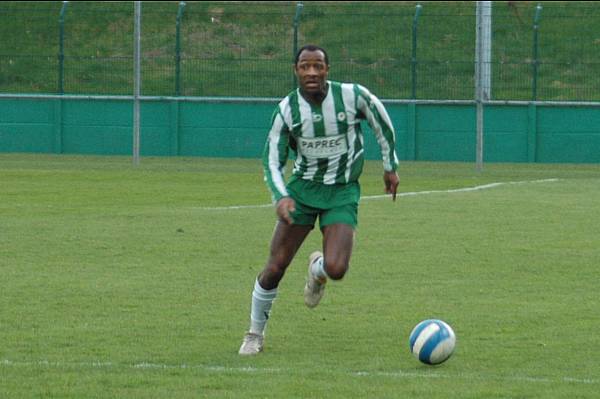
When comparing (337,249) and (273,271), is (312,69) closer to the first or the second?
(337,249)

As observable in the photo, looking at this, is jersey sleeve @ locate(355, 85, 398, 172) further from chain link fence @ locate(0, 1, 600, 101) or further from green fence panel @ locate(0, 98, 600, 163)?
chain link fence @ locate(0, 1, 600, 101)

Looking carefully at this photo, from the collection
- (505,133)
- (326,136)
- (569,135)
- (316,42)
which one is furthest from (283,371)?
(316,42)

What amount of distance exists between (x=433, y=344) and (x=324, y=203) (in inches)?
47.4

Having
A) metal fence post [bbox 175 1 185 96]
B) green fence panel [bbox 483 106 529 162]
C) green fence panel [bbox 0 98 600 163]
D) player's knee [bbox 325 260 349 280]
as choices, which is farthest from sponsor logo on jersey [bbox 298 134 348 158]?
metal fence post [bbox 175 1 185 96]

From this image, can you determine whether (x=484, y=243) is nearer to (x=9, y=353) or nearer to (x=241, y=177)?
(x=9, y=353)

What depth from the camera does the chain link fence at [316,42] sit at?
34.0m

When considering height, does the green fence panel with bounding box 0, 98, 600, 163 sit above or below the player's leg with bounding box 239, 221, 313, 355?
below

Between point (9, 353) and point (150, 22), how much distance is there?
96.8 feet

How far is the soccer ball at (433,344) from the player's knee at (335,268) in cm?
68

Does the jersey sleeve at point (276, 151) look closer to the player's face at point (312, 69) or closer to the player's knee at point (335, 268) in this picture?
the player's face at point (312, 69)

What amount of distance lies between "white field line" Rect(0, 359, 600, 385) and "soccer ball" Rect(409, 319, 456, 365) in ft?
0.24

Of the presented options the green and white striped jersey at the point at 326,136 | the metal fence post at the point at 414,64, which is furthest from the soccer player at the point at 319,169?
the metal fence post at the point at 414,64

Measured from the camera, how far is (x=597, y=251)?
13.9m

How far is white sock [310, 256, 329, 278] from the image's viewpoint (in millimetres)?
8677
